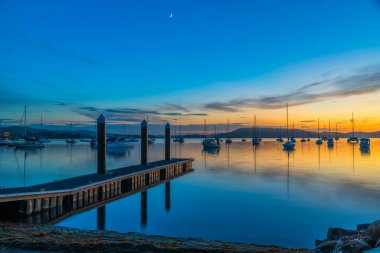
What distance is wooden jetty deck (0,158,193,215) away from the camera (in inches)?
624

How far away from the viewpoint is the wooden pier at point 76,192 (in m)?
15.9

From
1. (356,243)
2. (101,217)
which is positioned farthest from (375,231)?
(101,217)

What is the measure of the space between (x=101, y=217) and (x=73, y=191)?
215cm

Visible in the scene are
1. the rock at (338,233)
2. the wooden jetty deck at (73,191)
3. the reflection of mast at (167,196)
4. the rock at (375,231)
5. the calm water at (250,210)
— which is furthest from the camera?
the reflection of mast at (167,196)

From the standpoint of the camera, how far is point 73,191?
59.6 ft

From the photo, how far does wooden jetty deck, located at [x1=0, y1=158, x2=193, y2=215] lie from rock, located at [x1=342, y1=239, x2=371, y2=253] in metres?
13.7

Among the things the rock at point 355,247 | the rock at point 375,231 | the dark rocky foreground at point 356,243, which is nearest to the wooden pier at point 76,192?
the dark rocky foreground at point 356,243

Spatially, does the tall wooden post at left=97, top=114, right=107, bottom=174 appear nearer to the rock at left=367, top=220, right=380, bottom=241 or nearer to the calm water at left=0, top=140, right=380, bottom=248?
the calm water at left=0, top=140, right=380, bottom=248

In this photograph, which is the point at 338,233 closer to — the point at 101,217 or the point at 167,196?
the point at 101,217

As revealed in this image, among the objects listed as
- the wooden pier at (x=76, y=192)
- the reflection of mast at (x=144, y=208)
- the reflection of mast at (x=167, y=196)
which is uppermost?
the wooden pier at (x=76, y=192)

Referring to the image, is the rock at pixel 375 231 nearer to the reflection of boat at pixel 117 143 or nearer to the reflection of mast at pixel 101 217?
the reflection of mast at pixel 101 217

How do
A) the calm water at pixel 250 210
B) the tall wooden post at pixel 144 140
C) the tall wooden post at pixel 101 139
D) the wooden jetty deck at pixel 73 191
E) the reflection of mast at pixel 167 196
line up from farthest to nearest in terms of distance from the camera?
the tall wooden post at pixel 144 140 < the tall wooden post at pixel 101 139 < the reflection of mast at pixel 167 196 < the wooden jetty deck at pixel 73 191 < the calm water at pixel 250 210

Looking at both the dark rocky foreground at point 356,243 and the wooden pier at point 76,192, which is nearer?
the dark rocky foreground at point 356,243

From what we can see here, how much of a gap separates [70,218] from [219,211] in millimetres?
8445
